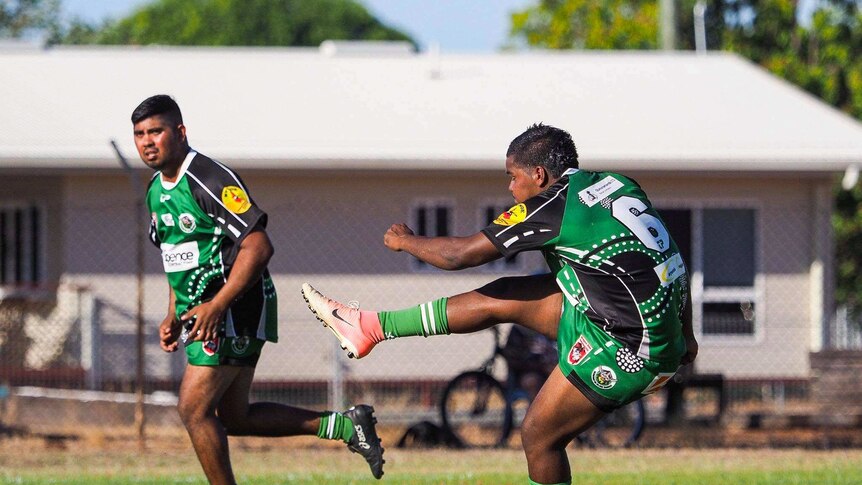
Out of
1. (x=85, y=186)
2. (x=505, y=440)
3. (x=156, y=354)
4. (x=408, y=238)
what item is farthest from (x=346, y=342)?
(x=85, y=186)

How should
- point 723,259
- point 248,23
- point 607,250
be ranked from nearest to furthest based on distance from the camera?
point 607,250, point 723,259, point 248,23

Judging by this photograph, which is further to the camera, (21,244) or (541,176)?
(21,244)

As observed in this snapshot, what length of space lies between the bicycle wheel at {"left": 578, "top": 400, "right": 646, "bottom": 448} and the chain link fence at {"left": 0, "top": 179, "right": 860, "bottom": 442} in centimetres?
74

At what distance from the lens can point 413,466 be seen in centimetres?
1070

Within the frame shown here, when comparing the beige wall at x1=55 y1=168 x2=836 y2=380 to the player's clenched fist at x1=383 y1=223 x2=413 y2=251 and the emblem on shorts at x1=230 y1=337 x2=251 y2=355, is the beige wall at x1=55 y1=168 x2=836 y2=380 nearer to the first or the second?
the emblem on shorts at x1=230 y1=337 x2=251 y2=355

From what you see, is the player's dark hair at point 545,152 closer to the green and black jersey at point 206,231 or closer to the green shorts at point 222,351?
the green and black jersey at point 206,231

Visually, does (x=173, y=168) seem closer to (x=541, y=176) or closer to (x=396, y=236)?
(x=396, y=236)

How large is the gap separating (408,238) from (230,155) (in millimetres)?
9310

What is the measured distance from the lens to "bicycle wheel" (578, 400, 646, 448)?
12.2 metres

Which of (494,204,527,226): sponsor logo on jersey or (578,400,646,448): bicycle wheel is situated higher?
(494,204,527,226): sponsor logo on jersey

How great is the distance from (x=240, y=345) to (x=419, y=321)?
1063mm

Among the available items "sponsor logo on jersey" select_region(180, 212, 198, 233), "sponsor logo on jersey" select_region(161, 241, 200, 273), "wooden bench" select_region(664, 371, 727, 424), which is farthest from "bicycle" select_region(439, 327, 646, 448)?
"sponsor logo on jersey" select_region(180, 212, 198, 233)

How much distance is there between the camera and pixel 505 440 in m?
12.1


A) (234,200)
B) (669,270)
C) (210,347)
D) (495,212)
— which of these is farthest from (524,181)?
(495,212)
